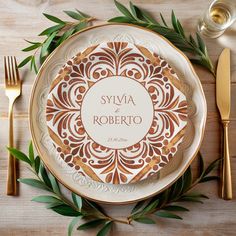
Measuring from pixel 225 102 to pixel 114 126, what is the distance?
0.26m

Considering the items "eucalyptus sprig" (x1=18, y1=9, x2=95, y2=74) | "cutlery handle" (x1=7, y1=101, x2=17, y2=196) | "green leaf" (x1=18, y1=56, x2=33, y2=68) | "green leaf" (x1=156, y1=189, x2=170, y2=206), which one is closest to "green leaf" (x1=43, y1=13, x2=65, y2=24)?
"eucalyptus sprig" (x1=18, y1=9, x2=95, y2=74)

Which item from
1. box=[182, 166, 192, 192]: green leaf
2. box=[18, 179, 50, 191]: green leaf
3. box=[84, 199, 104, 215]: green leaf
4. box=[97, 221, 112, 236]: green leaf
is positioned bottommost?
box=[97, 221, 112, 236]: green leaf

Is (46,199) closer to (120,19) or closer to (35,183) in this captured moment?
(35,183)

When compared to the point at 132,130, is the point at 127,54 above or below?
above

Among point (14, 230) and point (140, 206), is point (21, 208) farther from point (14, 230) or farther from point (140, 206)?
point (140, 206)

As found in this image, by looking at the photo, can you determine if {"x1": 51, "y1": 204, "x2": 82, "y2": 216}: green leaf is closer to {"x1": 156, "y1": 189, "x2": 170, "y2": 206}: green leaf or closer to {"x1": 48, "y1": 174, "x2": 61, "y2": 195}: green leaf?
{"x1": 48, "y1": 174, "x2": 61, "y2": 195}: green leaf

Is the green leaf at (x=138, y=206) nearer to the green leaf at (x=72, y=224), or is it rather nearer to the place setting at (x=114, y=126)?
the place setting at (x=114, y=126)

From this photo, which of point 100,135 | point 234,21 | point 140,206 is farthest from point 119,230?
point 234,21

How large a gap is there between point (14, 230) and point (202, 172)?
438mm

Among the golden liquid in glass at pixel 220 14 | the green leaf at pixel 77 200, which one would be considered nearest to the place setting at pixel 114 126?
the green leaf at pixel 77 200

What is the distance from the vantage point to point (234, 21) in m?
0.91

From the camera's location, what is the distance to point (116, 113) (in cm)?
84

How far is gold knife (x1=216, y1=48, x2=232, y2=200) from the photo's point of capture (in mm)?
859

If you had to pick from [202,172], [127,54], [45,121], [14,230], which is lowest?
[14,230]
